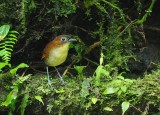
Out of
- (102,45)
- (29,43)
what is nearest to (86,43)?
(102,45)

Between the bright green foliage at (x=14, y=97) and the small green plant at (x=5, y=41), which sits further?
the small green plant at (x=5, y=41)

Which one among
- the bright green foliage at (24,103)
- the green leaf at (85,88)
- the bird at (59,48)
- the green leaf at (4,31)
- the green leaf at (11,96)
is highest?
the green leaf at (4,31)

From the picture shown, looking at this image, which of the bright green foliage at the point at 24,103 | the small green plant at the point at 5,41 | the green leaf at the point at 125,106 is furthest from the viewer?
the small green plant at the point at 5,41

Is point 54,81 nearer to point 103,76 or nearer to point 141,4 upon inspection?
point 103,76

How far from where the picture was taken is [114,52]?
402 centimetres

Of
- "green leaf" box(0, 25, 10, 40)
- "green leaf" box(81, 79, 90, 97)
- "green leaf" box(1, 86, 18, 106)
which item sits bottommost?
"green leaf" box(1, 86, 18, 106)

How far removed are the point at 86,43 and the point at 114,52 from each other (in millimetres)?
439

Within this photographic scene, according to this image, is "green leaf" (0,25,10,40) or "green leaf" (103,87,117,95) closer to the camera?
"green leaf" (103,87,117,95)

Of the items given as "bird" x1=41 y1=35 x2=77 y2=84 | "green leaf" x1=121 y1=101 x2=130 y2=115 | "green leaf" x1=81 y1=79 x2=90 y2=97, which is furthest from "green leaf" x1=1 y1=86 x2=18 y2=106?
"green leaf" x1=121 y1=101 x2=130 y2=115

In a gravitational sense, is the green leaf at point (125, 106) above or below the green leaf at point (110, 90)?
below

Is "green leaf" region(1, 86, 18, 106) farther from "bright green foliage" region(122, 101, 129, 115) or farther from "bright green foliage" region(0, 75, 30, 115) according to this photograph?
"bright green foliage" region(122, 101, 129, 115)

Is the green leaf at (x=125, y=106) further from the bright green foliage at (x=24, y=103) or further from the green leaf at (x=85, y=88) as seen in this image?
the bright green foliage at (x=24, y=103)

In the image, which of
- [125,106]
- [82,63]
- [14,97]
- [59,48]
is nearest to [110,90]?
[125,106]

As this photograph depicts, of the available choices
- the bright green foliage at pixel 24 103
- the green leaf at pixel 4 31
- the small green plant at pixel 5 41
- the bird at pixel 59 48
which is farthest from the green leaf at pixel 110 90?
the green leaf at pixel 4 31
